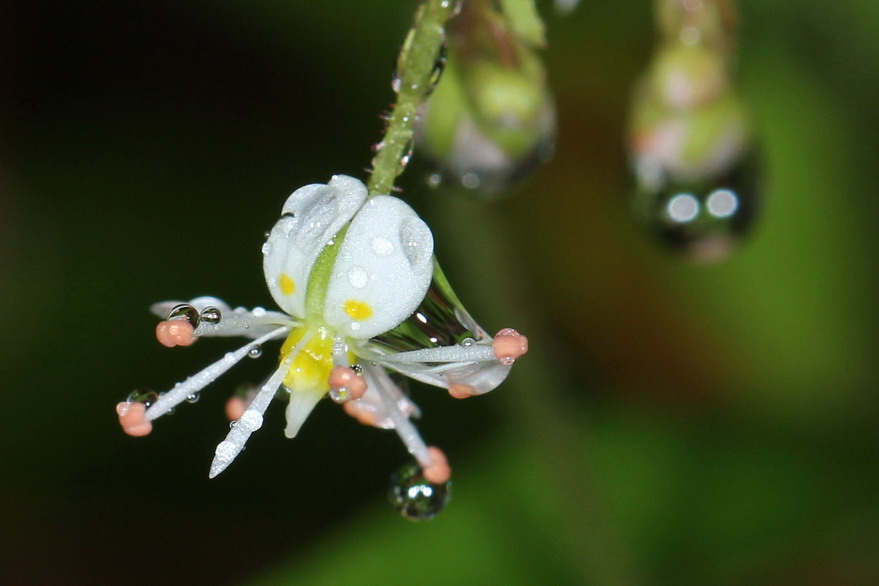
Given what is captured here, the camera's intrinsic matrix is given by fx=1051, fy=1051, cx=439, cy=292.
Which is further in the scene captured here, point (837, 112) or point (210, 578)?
point (837, 112)

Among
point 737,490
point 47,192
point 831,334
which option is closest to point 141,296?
point 47,192

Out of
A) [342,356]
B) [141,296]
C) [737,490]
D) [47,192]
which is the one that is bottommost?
[737,490]

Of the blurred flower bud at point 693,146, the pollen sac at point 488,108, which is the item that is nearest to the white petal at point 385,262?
the pollen sac at point 488,108

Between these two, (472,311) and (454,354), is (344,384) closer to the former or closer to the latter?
(454,354)

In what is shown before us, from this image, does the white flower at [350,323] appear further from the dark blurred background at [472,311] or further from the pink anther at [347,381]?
the dark blurred background at [472,311]

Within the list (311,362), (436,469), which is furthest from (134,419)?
(436,469)

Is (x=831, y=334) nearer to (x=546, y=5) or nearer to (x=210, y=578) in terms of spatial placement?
(x=546, y=5)

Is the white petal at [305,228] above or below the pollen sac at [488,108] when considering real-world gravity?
below
